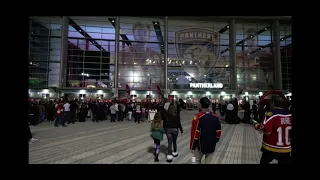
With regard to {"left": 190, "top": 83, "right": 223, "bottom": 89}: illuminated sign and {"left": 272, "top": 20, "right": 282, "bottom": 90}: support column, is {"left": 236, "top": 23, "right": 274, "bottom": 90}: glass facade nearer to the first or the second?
{"left": 272, "top": 20, "right": 282, "bottom": 90}: support column

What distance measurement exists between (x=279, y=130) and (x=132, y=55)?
31.5 m

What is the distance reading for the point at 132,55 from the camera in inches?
1330

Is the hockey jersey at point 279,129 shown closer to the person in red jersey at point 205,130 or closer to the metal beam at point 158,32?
the person in red jersey at point 205,130

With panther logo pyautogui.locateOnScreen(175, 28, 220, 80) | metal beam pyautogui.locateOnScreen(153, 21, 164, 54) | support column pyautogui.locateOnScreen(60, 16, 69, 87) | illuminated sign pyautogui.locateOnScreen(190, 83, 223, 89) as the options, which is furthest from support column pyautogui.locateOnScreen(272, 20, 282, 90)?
support column pyautogui.locateOnScreen(60, 16, 69, 87)

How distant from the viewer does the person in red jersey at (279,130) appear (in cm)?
354

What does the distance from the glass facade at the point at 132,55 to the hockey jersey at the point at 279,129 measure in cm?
2985

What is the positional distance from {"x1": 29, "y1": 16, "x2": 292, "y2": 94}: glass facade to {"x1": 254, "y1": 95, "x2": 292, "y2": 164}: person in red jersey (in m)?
29.8

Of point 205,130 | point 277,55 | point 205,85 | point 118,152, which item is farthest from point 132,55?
point 205,130

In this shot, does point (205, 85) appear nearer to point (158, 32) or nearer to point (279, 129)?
point (158, 32)

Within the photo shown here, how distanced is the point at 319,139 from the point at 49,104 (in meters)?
16.9

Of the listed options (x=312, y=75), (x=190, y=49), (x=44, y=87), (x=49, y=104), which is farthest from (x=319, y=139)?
(x=44, y=87)
